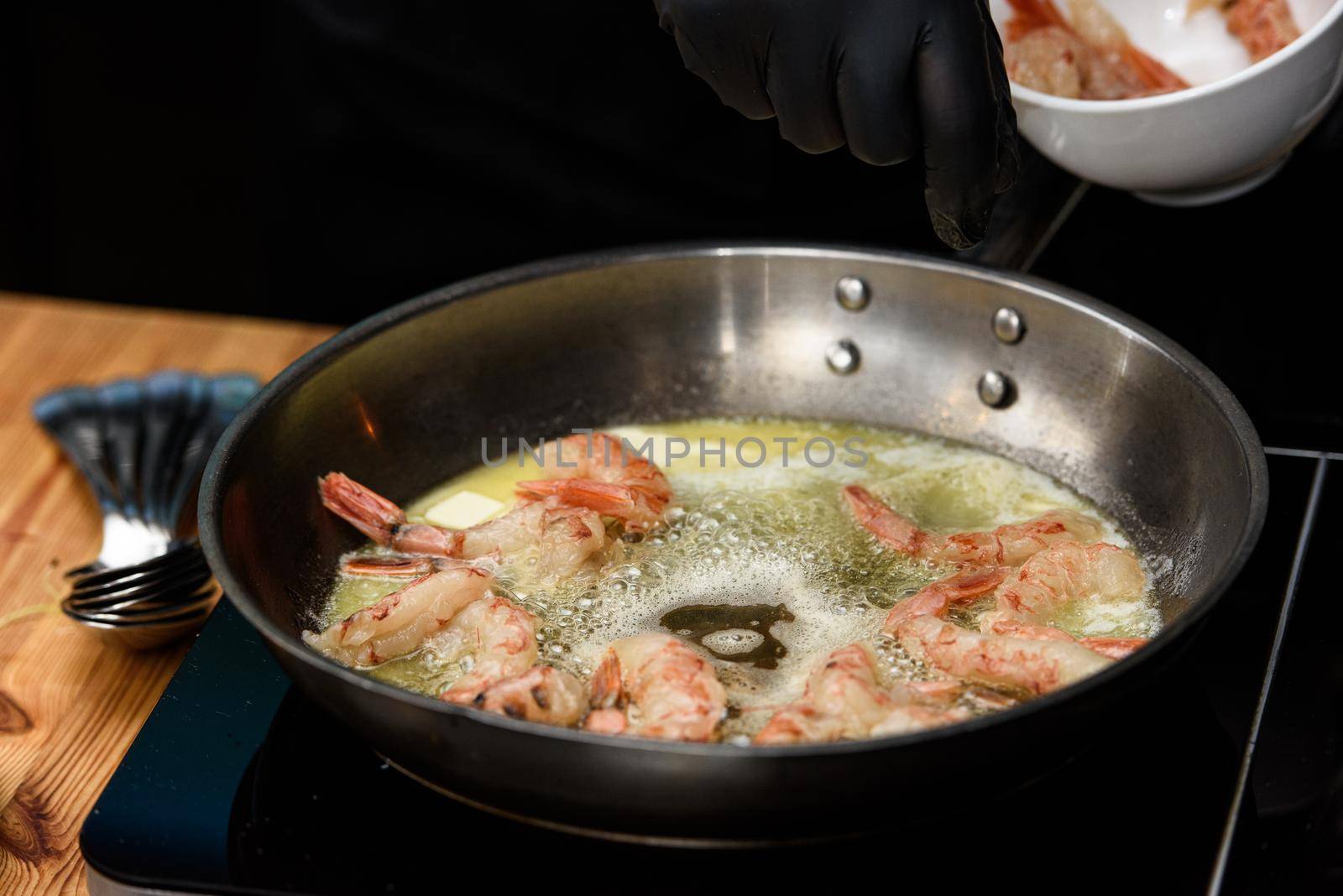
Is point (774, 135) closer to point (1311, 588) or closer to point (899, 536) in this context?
point (899, 536)

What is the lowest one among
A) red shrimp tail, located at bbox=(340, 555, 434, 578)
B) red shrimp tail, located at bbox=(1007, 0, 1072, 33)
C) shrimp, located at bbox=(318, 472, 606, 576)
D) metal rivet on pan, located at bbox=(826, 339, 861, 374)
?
red shrimp tail, located at bbox=(340, 555, 434, 578)

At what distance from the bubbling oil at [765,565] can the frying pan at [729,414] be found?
4 cm

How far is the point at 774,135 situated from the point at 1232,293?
28.5 inches

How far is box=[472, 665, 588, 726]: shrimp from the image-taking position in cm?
107

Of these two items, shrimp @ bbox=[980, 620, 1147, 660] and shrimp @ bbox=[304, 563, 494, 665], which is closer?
shrimp @ bbox=[980, 620, 1147, 660]

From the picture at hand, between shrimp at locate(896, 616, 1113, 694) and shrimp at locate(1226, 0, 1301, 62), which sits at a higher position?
shrimp at locate(1226, 0, 1301, 62)

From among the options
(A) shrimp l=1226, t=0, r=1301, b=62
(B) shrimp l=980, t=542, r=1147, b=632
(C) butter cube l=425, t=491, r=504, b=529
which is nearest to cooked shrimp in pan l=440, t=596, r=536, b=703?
(C) butter cube l=425, t=491, r=504, b=529

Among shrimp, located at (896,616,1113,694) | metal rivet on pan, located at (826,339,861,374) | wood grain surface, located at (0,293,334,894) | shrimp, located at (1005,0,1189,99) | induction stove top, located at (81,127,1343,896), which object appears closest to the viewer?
induction stove top, located at (81,127,1343,896)

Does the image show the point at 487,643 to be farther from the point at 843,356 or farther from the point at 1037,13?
the point at 1037,13

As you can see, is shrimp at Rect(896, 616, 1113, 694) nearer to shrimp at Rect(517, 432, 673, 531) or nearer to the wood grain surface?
shrimp at Rect(517, 432, 673, 531)

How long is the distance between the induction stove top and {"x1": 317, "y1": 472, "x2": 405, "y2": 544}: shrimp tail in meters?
0.22

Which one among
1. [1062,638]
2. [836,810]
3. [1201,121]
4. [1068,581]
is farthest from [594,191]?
[836,810]

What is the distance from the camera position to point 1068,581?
4.33 feet

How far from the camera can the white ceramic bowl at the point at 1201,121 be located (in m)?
1.41
